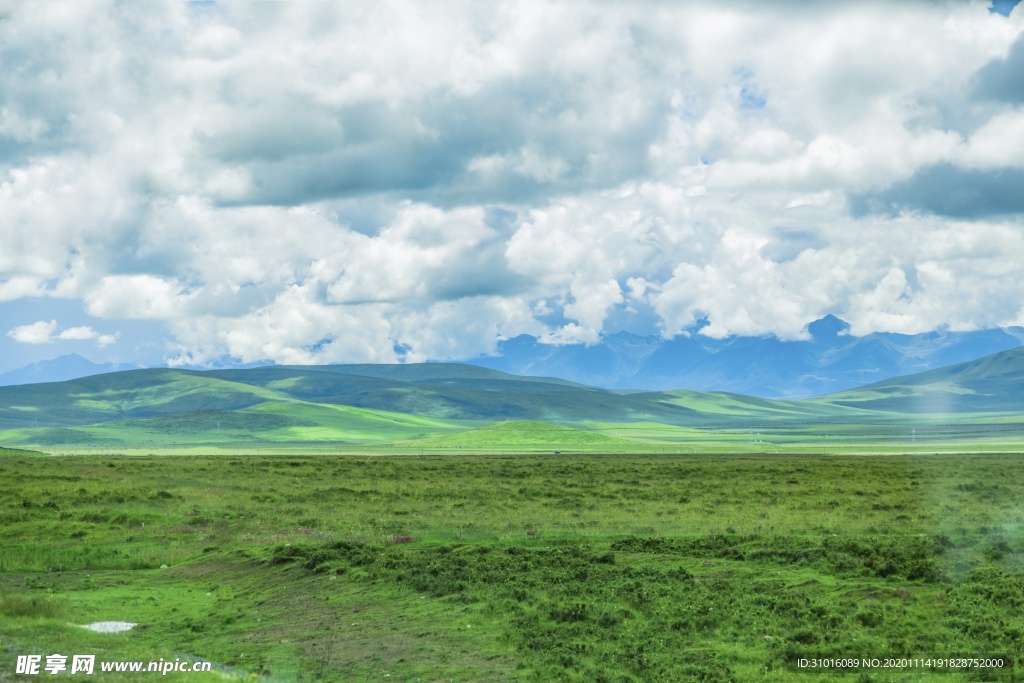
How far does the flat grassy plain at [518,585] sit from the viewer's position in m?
24.1

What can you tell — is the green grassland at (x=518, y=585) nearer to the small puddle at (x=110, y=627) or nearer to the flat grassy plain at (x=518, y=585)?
the flat grassy plain at (x=518, y=585)

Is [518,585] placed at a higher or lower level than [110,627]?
higher

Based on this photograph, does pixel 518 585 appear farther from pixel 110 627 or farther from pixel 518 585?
pixel 110 627

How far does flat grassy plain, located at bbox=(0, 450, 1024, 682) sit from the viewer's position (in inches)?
950

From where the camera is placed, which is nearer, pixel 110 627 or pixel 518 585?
pixel 110 627

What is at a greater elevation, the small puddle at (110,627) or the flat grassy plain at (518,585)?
the flat grassy plain at (518,585)

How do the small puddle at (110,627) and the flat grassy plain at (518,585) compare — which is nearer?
the flat grassy plain at (518,585)

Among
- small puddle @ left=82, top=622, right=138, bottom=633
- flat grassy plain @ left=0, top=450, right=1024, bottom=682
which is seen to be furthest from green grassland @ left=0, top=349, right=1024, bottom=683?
small puddle @ left=82, top=622, right=138, bottom=633

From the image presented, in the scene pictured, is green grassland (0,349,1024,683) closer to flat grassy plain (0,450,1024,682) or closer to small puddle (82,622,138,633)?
flat grassy plain (0,450,1024,682)

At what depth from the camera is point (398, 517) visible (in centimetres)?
5606

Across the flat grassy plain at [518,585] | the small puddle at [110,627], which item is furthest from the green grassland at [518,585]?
the small puddle at [110,627]

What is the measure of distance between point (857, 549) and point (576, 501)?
104 feet

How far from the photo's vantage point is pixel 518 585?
32.0m

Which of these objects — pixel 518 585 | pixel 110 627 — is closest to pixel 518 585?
pixel 518 585
